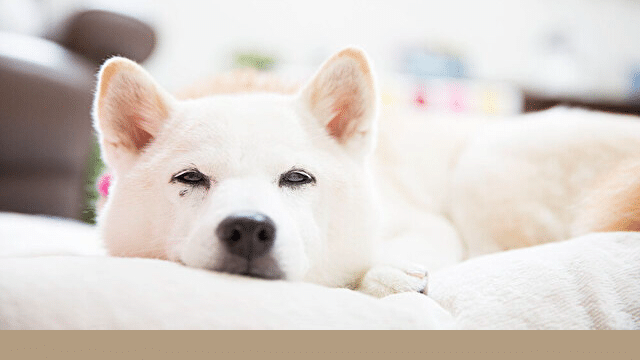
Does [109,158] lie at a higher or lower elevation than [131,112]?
lower

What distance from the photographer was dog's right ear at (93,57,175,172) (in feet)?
3.22

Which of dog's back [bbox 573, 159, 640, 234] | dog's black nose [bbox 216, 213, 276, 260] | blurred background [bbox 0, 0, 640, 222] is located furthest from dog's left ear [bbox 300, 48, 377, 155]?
blurred background [bbox 0, 0, 640, 222]

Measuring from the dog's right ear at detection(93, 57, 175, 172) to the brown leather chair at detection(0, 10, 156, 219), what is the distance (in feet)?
2.79

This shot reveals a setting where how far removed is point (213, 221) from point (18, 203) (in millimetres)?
1599

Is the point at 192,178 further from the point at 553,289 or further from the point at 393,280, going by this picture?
the point at 553,289

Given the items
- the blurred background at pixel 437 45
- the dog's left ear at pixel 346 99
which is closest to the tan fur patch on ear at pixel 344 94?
the dog's left ear at pixel 346 99

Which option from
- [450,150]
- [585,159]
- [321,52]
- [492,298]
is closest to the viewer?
[492,298]

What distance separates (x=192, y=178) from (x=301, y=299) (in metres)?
0.39

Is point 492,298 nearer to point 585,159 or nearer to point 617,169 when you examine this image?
point 617,169

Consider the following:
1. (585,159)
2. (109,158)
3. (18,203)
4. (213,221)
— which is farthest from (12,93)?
(585,159)

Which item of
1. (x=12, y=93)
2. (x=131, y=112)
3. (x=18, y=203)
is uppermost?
(x=131, y=112)

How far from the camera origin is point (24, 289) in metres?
0.60

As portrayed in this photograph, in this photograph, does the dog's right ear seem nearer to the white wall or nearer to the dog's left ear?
the dog's left ear

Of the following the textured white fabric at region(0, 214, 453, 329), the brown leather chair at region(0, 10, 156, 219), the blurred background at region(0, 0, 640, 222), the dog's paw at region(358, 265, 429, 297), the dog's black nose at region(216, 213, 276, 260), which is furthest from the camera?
the blurred background at region(0, 0, 640, 222)
